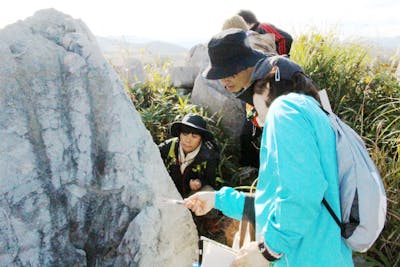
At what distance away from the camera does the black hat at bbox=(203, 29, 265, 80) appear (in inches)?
98.2

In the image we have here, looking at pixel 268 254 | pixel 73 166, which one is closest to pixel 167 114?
pixel 73 166

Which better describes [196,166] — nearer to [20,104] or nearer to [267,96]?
[20,104]

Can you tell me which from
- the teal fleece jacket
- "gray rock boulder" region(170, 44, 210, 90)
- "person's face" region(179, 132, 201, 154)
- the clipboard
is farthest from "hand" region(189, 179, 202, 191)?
"gray rock boulder" region(170, 44, 210, 90)

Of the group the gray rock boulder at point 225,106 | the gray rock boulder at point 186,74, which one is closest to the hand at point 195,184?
the gray rock boulder at point 225,106

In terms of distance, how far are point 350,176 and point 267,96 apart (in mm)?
474

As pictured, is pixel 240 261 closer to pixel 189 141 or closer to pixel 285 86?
pixel 285 86

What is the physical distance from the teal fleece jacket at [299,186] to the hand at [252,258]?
0.07m

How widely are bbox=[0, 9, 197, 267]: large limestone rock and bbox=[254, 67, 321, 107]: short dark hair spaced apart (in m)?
1.07

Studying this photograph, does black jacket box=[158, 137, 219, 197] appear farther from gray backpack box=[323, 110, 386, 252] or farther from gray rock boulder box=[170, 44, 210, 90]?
gray rock boulder box=[170, 44, 210, 90]

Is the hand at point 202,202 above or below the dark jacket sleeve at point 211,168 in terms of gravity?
above

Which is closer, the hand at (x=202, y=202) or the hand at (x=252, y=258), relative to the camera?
the hand at (x=252, y=258)

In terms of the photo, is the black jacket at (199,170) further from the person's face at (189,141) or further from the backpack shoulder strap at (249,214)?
the backpack shoulder strap at (249,214)

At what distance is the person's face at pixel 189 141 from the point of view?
341 centimetres

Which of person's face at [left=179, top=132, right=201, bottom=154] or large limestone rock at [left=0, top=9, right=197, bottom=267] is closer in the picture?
large limestone rock at [left=0, top=9, right=197, bottom=267]
